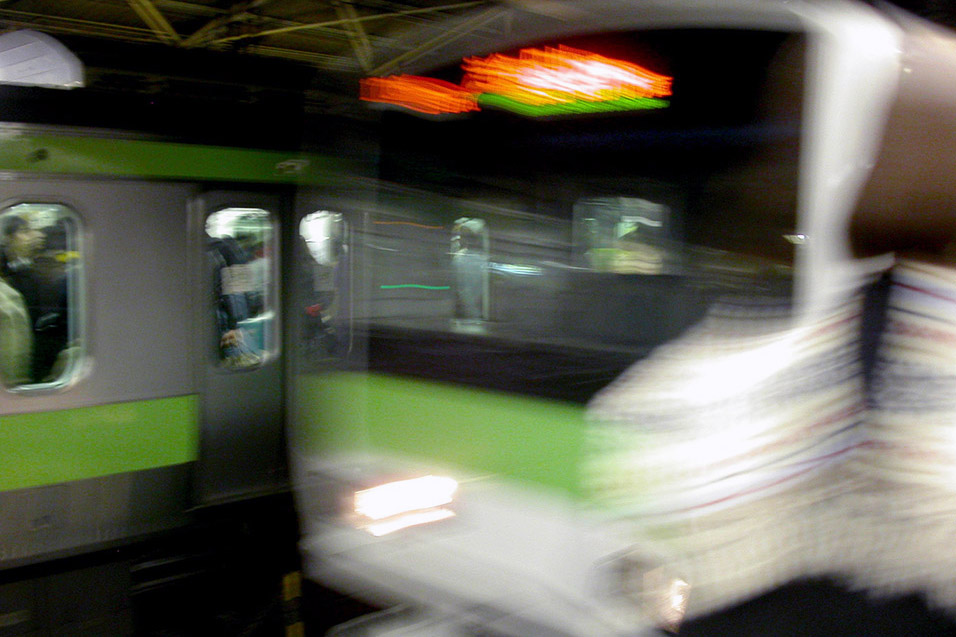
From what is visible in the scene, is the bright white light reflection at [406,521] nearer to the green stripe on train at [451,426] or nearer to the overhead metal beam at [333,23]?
the green stripe on train at [451,426]

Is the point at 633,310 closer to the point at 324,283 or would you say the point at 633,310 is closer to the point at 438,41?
the point at 438,41

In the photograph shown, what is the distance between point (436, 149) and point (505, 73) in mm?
357

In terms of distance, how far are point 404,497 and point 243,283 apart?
83.5 inches

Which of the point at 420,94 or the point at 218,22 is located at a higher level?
the point at 218,22

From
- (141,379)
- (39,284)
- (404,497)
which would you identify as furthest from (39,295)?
(404,497)

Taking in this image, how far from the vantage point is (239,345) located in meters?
4.79

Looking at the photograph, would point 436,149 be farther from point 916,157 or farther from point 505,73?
point 916,157

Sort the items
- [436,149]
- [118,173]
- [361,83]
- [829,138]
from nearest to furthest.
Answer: [829,138]
[436,149]
[361,83]
[118,173]

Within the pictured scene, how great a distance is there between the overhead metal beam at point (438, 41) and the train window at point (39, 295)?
72.9 inches

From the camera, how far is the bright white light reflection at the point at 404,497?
2932mm

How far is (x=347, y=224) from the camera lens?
3.40 m

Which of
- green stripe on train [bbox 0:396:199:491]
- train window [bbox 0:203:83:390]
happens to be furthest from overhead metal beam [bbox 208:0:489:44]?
green stripe on train [bbox 0:396:199:491]

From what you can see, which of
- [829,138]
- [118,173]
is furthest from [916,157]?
[118,173]

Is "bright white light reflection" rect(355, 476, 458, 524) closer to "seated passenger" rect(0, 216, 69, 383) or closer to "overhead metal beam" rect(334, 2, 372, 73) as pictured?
"seated passenger" rect(0, 216, 69, 383)
